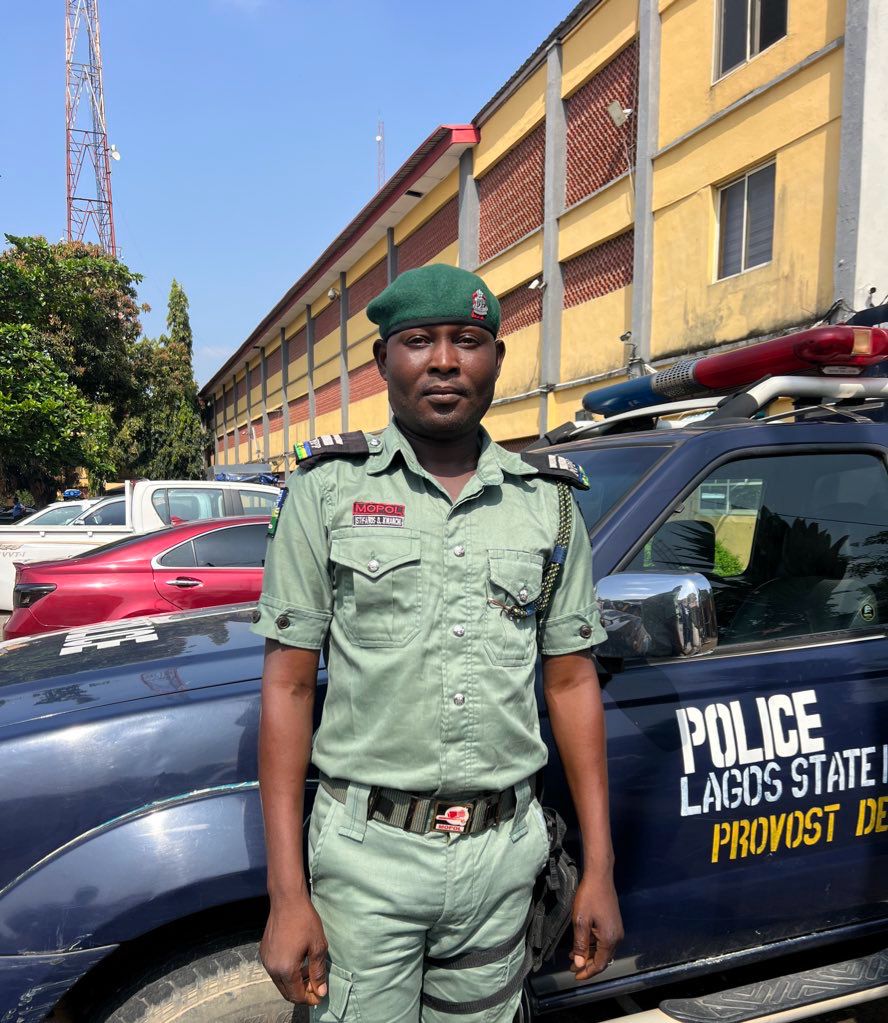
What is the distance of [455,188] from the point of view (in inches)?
679

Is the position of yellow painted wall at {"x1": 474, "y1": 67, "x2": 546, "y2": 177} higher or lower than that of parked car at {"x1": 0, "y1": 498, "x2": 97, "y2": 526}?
higher

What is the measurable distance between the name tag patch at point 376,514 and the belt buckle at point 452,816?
0.51 m

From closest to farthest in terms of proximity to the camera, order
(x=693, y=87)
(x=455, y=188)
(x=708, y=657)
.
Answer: (x=708, y=657)
(x=693, y=87)
(x=455, y=188)

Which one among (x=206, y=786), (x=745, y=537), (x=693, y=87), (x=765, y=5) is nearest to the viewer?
(x=206, y=786)

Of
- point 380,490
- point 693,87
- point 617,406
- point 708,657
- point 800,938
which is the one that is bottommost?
point 800,938

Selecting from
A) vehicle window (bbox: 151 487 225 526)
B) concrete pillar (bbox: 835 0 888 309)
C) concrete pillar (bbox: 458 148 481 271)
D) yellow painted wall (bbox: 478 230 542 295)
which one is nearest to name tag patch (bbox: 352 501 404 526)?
vehicle window (bbox: 151 487 225 526)

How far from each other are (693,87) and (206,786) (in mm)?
11559

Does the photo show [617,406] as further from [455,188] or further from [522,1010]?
[455,188]

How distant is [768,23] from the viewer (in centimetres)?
946

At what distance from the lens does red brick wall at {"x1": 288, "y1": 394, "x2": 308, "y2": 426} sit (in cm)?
3001

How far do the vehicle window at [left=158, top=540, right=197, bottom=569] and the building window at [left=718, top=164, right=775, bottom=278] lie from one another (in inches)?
297

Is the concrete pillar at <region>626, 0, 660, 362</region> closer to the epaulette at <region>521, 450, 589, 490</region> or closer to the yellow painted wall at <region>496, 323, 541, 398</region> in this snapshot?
the yellow painted wall at <region>496, 323, 541, 398</region>

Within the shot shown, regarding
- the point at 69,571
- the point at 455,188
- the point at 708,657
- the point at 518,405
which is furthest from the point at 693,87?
the point at 708,657

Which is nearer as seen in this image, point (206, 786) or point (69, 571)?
point (206, 786)
